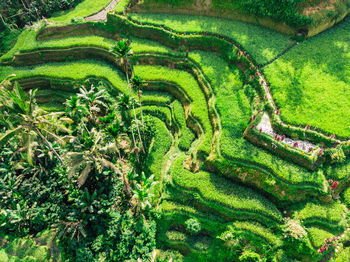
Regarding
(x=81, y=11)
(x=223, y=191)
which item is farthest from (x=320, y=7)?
(x=81, y=11)

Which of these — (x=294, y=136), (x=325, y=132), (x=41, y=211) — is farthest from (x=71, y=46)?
(x=325, y=132)

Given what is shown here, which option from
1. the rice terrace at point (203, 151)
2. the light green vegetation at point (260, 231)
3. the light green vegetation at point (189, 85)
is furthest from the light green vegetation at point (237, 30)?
the light green vegetation at point (260, 231)

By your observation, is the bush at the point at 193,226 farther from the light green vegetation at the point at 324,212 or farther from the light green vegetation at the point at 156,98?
the light green vegetation at the point at 156,98

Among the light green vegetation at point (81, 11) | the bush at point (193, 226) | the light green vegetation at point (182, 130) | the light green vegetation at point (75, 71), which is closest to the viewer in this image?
the bush at point (193, 226)

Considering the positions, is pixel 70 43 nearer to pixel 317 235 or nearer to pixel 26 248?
pixel 26 248

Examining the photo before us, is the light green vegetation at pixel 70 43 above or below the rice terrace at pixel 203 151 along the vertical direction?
above

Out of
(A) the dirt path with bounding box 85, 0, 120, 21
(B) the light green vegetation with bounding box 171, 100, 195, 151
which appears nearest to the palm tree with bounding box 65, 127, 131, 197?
(B) the light green vegetation with bounding box 171, 100, 195, 151
